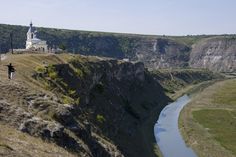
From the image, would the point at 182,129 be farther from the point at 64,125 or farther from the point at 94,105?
the point at 64,125

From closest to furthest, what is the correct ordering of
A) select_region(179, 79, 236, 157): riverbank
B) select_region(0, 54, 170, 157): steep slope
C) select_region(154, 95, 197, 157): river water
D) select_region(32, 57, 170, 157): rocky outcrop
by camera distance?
select_region(0, 54, 170, 157): steep slope → select_region(32, 57, 170, 157): rocky outcrop → select_region(154, 95, 197, 157): river water → select_region(179, 79, 236, 157): riverbank

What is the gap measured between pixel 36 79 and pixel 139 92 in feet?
256

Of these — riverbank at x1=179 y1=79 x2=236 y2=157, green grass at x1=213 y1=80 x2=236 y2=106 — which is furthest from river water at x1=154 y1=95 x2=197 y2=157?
green grass at x1=213 y1=80 x2=236 y2=106

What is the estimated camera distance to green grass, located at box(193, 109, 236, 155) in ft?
286

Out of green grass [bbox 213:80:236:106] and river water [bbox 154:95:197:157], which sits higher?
river water [bbox 154:95:197:157]

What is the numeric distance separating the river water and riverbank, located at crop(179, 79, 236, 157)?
1.39 metres

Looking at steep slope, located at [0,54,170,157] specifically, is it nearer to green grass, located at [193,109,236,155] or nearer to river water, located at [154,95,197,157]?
river water, located at [154,95,197,157]

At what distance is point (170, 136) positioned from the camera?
94.2m

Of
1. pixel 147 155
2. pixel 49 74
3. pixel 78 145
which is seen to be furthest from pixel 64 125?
pixel 147 155

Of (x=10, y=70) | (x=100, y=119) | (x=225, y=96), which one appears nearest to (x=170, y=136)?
(x=100, y=119)

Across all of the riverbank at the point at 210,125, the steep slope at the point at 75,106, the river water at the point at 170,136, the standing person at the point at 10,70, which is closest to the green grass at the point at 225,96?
the riverbank at the point at 210,125

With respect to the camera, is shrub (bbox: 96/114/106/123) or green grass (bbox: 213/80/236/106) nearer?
shrub (bbox: 96/114/106/123)

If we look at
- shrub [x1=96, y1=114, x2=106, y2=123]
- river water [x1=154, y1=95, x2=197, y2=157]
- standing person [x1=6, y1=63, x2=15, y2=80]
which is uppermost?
standing person [x1=6, y1=63, x2=15, y2=80]

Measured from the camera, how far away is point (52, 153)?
34656 millimetres
